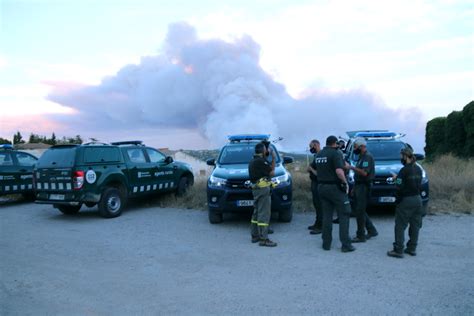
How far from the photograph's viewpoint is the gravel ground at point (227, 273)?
162 inches

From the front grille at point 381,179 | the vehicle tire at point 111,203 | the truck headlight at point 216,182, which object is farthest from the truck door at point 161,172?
the front grille at point 381,179

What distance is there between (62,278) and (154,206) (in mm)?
6218

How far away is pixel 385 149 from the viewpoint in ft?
31.3

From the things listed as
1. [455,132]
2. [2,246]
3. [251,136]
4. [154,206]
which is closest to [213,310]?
[2,246]

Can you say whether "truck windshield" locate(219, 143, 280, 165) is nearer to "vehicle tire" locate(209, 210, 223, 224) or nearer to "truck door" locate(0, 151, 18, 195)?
"vehicle tire" locate(209, 210, 223, 224)

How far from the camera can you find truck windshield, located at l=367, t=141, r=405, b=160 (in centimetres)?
932

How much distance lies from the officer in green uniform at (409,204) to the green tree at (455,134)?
14983mm

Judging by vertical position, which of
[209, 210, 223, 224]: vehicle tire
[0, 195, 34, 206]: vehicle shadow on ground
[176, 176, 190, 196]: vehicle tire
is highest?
[176, 176, 190, 196]: vehicle tire

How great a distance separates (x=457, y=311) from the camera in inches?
152

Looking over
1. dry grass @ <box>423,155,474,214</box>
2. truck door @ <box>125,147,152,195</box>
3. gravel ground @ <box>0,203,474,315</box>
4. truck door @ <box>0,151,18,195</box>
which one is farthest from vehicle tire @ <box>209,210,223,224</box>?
truck door @ <box>0,151,18,195</box>

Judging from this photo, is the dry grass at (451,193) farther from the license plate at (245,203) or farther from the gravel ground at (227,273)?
the license plate at (245,203)

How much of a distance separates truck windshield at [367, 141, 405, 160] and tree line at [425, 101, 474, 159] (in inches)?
380

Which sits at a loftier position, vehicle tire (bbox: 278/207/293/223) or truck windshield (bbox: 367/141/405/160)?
truck windshield (bbox: 367/141/405/160)

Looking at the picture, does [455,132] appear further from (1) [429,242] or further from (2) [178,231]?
(2) [178,231]
